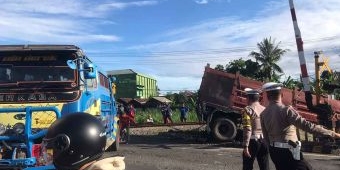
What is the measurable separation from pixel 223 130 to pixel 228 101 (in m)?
1.13

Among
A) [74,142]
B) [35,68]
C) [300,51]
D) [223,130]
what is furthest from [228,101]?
[74,142]

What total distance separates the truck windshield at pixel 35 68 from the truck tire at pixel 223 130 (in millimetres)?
9745

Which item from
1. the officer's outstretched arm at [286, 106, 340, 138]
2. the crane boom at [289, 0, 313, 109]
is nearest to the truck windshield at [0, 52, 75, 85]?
the officer's outstretched arm at [286, 106, 340, 138]

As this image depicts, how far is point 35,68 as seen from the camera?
10.1 meters

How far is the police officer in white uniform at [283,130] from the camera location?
19.8 ft

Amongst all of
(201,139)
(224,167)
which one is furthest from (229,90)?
(224,167)

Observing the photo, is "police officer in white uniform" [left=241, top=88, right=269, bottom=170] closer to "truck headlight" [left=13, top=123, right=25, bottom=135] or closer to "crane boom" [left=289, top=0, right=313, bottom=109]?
"truck headlight" [left=13, top=123, right=25, bottom=135]

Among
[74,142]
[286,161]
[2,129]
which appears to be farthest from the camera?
[2,129]

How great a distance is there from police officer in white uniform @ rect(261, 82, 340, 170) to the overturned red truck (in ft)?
39.3

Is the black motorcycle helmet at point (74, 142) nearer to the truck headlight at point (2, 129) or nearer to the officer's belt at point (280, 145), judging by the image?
the officer's belt at point (280, 145)

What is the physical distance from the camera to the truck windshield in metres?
10.0

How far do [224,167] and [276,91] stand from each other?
6364mm

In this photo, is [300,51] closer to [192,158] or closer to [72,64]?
[192,158]

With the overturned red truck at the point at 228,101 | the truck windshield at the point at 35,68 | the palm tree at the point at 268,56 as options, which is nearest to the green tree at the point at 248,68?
the palm tree at the point at 268,56
